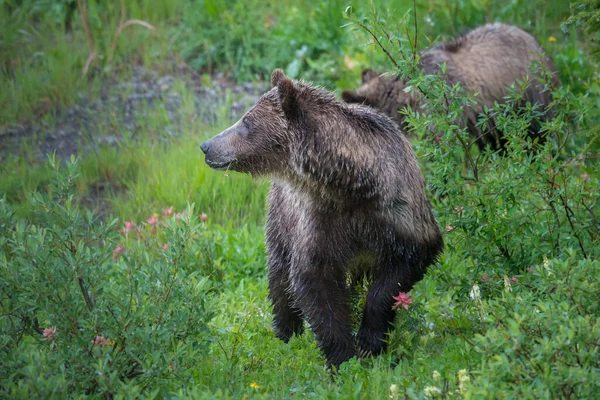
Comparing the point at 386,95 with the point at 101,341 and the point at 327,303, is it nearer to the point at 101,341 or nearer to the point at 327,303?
the point at 327,303

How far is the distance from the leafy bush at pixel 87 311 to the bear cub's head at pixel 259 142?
0.68 m

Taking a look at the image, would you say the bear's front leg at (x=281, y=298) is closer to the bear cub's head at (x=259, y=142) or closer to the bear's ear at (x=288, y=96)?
the bear cub's head at (x=259, y=142)

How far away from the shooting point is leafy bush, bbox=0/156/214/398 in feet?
13.6

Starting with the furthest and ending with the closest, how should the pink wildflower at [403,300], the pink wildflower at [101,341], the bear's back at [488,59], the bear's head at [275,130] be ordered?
the bear's back at [488,59] → the bear's head at [275,130] → the pink wildflower at [403,300] → the pink wildflower at [101,341]

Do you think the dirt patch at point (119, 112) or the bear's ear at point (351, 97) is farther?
the dirt patch at point (119, 112)

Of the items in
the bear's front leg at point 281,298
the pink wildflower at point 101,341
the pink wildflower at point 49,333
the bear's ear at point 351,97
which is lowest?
the bear's front leg at point 281,298

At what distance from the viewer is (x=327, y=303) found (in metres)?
5.00

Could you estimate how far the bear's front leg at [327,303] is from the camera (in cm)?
497

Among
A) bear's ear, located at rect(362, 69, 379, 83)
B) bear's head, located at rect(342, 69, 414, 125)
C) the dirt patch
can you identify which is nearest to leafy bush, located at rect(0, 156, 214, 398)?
bear's head, located at rect(342, 69, 414, 125)

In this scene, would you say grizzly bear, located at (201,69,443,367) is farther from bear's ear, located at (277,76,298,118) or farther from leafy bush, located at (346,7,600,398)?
leafy bush, located at (346,7,600,398)

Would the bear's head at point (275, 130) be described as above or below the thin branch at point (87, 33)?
above

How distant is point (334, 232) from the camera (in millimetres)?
4957

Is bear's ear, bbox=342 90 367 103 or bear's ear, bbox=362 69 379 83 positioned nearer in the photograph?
bear's ear, bbox=342 90 367 103

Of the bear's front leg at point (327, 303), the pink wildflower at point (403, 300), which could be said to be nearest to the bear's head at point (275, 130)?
the bear's front leg at point (327, 303)
